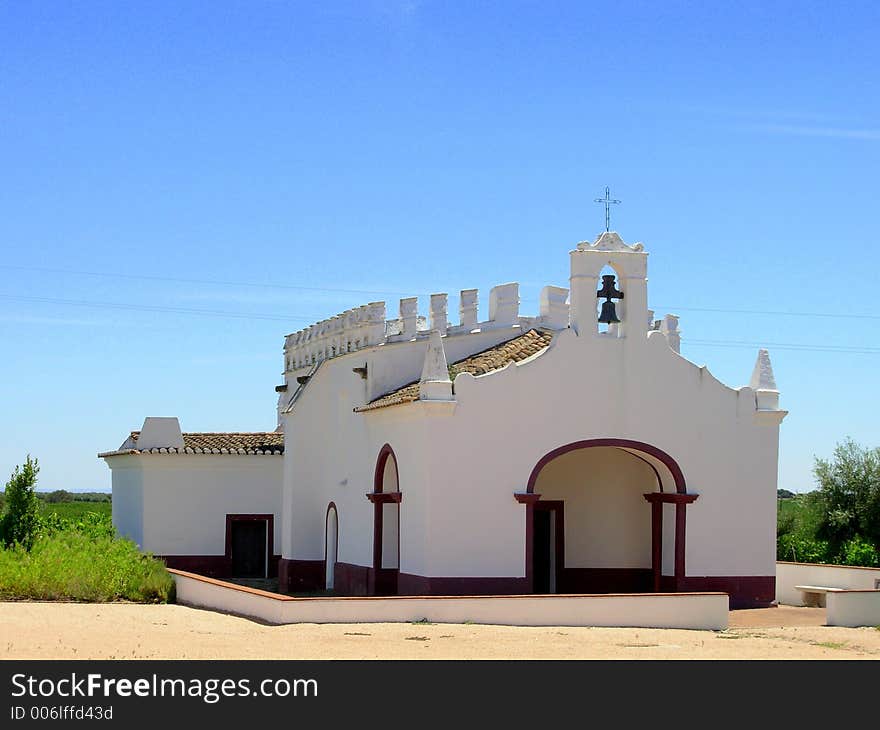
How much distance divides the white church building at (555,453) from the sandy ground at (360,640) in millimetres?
3555

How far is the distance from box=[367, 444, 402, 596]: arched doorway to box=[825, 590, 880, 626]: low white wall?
8.85 m

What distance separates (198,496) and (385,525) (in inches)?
388

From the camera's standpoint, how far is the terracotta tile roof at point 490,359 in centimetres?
2712

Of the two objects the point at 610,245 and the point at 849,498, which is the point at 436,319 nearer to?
the point at 610,245

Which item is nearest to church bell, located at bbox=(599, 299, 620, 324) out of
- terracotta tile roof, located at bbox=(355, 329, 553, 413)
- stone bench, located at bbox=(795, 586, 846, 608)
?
terracotta tile roof, located at bbox=(355, 329, 553, 413)

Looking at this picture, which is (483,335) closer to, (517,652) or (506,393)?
(506,393)

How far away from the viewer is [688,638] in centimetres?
2191

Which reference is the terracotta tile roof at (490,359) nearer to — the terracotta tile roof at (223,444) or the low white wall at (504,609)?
the low white wall at (504,609)

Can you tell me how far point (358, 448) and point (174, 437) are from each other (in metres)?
8.59

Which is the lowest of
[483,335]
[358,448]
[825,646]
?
[825,646]

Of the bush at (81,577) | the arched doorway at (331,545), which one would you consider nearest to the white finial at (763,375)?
the arched doorway at (331,545)

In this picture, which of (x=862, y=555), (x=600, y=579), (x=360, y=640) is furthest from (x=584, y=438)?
(x=862, y=555)
